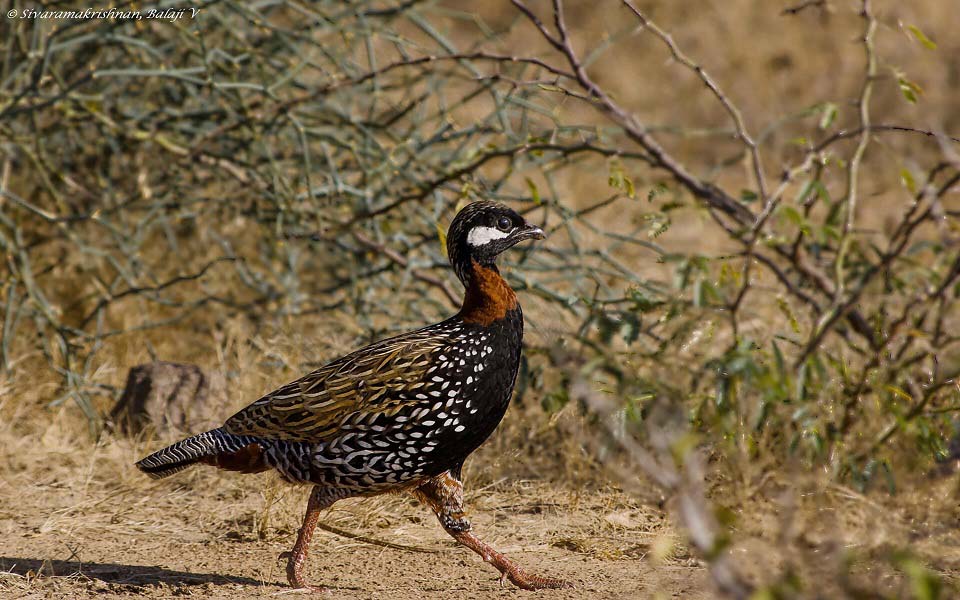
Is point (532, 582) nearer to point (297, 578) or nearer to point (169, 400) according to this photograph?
point (297, 578)

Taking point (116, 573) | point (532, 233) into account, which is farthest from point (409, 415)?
point (116, 573)

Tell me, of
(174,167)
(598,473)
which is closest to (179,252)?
(174,167)

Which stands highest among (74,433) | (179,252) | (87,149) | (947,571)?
(87,149)

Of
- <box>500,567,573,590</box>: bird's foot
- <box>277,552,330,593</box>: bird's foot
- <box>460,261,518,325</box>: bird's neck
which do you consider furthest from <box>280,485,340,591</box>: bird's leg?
<box>460,261,518,325</box>: bird's neck

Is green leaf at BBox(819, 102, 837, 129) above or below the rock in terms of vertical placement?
above

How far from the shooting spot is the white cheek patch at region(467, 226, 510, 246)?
4.37 m

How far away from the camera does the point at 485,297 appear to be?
4273 mm

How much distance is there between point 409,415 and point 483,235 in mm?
796

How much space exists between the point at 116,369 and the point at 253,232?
1.69m

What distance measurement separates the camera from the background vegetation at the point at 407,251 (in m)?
4.27

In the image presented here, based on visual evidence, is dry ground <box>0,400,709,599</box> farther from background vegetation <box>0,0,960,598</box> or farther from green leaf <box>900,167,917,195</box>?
green leaf <box>900,167,917,195</box>

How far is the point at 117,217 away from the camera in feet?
23.7

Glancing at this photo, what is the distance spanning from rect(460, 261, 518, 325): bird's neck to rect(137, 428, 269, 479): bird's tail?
3.21 feet

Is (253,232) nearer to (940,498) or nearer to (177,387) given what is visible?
(177,387)
